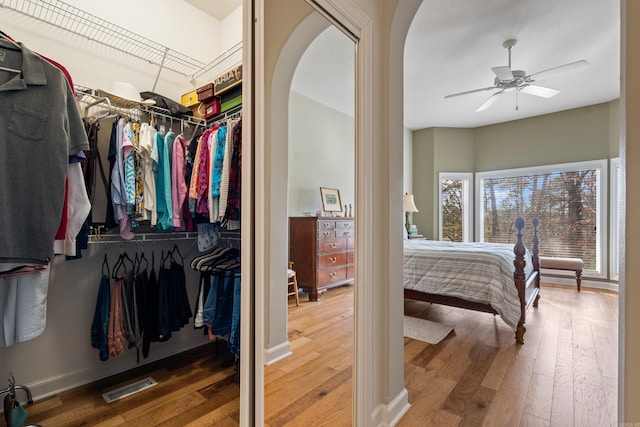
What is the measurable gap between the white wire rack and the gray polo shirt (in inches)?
5.9

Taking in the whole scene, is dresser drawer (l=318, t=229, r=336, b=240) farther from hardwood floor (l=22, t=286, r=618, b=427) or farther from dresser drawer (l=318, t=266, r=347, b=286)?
hardwood floor (l=22, t=286, r=618, b=427)

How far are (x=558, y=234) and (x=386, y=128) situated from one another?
16.5 feet

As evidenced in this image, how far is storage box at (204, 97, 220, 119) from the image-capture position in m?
1.01

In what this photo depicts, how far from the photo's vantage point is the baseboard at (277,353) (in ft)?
3.87

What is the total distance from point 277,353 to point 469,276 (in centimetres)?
221

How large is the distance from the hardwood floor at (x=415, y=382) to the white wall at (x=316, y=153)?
49 centimetres

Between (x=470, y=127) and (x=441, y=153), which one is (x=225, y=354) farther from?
(x=470, y=127)

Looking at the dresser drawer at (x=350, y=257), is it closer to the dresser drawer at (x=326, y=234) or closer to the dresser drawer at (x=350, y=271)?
the dresser drawer at (x=350, y=271)

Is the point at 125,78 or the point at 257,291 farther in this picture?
the point at 125,78

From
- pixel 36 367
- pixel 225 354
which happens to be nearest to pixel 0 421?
pixel 36 367

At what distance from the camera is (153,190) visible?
107 centimetres

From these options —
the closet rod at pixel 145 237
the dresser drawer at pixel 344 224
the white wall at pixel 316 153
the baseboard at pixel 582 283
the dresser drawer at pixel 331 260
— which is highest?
the white wall at pixel 316 153

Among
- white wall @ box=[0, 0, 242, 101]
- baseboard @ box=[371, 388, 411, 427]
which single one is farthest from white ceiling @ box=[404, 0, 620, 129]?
A: baseboard @ box=[371, 388, 411, 427]

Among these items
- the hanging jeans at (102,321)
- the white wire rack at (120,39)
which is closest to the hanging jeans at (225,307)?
the hanging jeans at (102,321)
